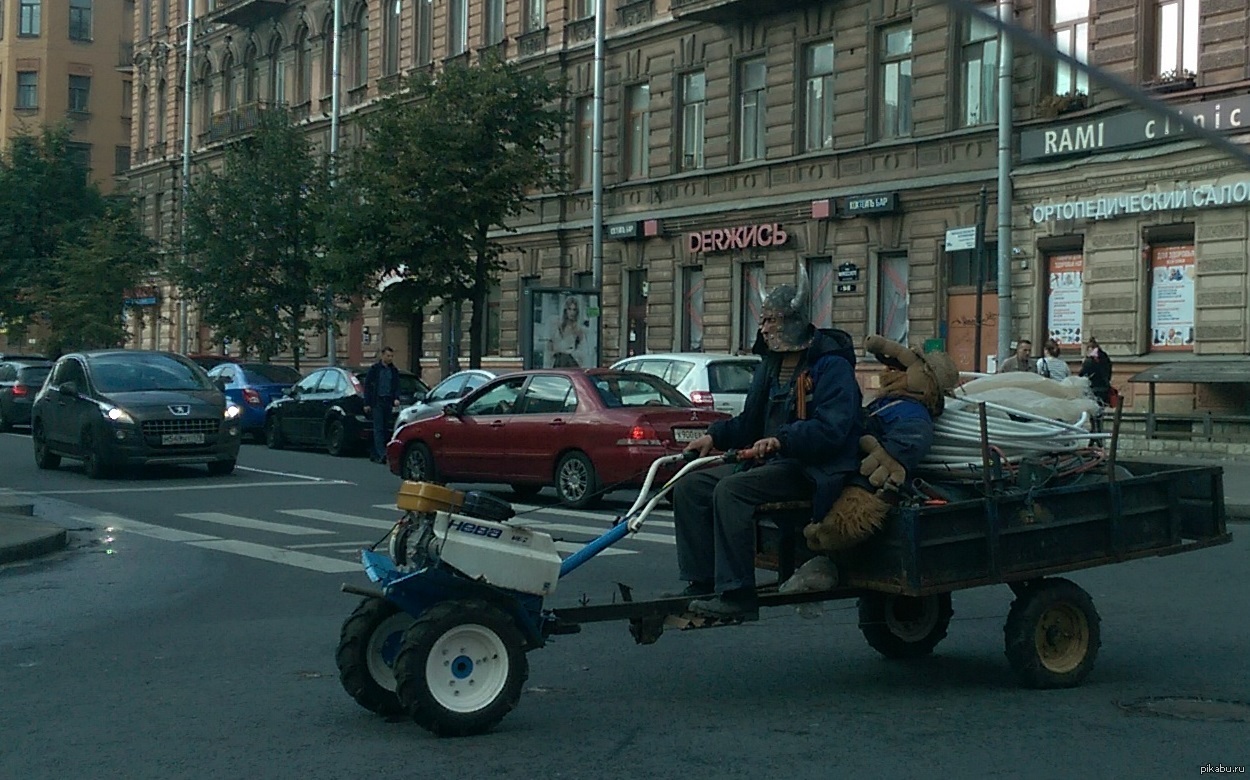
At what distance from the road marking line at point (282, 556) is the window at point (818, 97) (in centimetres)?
1985

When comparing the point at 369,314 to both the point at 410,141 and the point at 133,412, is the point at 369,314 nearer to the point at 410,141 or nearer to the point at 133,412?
the point at 410,141

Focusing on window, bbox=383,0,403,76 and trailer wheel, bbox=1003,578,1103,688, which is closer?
trailer wheel, bbox=1003,578,1103,688

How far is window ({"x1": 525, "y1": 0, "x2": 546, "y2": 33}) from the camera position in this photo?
3953cm

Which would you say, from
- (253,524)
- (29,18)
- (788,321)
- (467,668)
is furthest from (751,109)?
(29,18)

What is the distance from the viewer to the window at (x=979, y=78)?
27.8 meters

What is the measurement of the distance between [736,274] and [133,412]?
16.1 metres

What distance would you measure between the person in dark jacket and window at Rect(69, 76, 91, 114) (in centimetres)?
7650

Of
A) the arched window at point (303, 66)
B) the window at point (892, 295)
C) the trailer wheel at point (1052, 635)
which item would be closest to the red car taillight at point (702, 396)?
the window at point (892, 295)

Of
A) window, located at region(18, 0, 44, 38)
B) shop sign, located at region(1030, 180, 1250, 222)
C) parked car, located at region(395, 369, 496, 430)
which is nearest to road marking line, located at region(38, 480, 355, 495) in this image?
parked car, located at region(395, 369, 496, 430)

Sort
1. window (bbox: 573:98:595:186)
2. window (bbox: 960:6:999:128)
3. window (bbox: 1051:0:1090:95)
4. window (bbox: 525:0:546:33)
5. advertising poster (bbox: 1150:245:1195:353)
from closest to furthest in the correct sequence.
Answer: advertising poster (bbox: 1150:245:1195:353), window (bbox: 1051:0:1090:95), window (bbox: 960:6:999:128), window (bbox: 573:98:595:186), window (bbox: 525:0:546:33)

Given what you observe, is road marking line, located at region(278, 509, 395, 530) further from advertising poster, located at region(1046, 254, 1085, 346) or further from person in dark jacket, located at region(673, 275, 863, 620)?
advertising poster, located at region(1046, 254, 1085, 346)

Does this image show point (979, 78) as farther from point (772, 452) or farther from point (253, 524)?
point (772, 452)

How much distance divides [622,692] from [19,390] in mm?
28540

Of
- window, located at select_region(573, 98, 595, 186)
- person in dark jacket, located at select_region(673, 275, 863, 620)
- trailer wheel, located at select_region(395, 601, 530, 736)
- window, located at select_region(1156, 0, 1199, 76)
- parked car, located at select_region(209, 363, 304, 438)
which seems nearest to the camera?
trailer wheel, located at select_region(395, 601, 530, 736)
